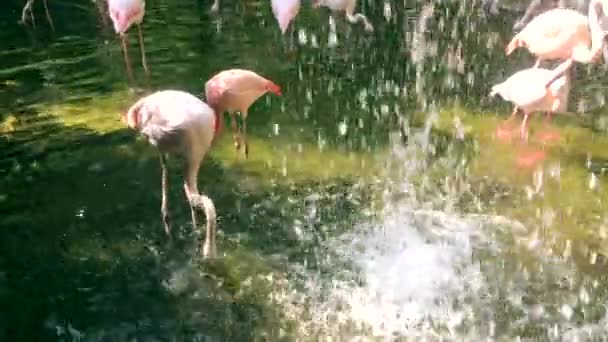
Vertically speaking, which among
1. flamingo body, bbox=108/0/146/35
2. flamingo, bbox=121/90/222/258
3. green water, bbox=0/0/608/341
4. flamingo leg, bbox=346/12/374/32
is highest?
flamingo body, bbox=108/0/146/35

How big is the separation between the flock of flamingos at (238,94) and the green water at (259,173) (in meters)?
0.14

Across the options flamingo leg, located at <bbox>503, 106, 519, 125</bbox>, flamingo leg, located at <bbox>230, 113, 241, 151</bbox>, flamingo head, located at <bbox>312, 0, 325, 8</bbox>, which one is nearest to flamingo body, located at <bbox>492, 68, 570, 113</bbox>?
A: flamingo leg, located at <bbox>503, 106, 519, 125</bbox>

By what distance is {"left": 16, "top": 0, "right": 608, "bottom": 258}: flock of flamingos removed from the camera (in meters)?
2.87

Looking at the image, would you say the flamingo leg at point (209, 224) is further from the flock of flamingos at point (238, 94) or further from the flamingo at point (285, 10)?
the flamingo at point (285, 10)

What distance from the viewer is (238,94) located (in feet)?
10.8

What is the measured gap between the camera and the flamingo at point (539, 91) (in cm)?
363

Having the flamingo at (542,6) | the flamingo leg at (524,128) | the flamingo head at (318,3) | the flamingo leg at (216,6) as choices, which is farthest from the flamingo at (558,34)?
the flamingo leg at (216,6)

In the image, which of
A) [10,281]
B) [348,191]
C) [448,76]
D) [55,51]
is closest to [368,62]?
[448,76]

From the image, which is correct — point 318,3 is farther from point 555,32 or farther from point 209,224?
point 209,224

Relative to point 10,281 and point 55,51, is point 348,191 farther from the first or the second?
point 55,51

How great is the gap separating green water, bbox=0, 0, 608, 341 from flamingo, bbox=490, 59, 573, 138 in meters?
0.18

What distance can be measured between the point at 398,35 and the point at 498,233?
93.2 inches

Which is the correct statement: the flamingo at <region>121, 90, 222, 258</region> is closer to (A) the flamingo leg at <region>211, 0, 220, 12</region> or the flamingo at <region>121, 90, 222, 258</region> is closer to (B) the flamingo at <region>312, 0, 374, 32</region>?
(B) the flamingo at <region>312, 0, 374, 32</region>

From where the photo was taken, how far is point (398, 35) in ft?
16.7
